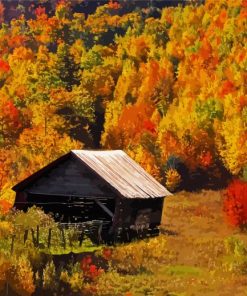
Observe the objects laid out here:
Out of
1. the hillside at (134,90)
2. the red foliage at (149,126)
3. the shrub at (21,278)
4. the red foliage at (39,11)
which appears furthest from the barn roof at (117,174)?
the red foliage at (39,11)

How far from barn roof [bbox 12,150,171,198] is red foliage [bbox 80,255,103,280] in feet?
14.2

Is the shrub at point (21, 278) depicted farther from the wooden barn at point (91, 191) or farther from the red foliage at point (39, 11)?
the red foliage at point (39, 11)

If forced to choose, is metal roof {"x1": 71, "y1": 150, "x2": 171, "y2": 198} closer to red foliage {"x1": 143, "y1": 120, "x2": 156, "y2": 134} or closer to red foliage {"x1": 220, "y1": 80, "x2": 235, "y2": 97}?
red foliage {"x1": 143, "y1": 120, "x2": 156, "y2": 134}

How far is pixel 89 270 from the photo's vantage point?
137 feet

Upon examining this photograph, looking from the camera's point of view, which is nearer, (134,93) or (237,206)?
(237,206)

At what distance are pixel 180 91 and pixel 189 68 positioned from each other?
13.6 meters

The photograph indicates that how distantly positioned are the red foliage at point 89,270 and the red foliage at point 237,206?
19.3 metres

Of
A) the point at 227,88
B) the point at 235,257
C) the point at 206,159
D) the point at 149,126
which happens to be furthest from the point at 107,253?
the point at 227,88

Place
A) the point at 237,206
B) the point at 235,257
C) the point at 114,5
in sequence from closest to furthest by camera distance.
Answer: the point at 235,257, the point at 237,206, the point at 114,5

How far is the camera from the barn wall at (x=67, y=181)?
4531 centimetres

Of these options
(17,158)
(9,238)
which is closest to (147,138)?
(17,158)

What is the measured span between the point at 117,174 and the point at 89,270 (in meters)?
6.94

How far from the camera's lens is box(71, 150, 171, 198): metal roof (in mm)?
44219

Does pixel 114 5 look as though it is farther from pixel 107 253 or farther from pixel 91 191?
pixel 107 253
